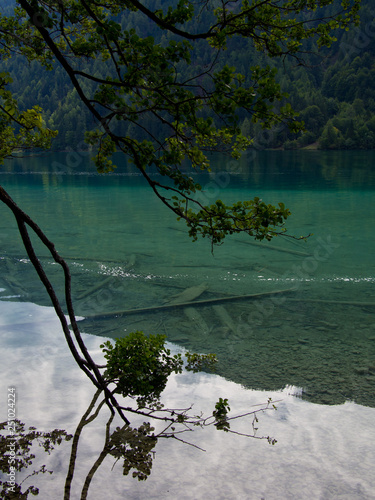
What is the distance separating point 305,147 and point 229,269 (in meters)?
137

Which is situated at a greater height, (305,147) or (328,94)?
(328,94)

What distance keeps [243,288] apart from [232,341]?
3.49 m

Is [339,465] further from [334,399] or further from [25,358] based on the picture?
[25,358]

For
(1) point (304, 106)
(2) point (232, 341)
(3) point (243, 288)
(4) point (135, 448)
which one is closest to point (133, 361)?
(4) point (135, 448)

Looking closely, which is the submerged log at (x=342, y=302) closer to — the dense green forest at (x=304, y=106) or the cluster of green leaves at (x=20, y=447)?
the cluster of green leaves at (x=20, y=447)

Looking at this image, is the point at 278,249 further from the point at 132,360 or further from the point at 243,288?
the point at 132,360

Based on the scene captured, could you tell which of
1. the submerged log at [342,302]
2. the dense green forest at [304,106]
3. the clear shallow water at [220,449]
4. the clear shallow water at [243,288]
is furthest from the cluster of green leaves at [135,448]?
the dense green forest at [304,106]

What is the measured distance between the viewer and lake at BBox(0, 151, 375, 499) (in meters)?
5.08

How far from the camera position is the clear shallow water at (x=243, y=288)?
25.5ft

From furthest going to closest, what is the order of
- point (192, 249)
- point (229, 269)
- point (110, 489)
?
point (192, 249) < point (229, 269) < point (110, 489)

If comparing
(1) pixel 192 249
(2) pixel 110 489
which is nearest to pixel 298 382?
(2) pixel 110 489

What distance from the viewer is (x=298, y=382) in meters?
7.10

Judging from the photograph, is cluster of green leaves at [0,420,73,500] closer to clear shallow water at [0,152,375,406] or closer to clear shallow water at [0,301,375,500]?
clear shallow water at [0,301,375,500]

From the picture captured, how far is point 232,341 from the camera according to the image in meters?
Answer: 8.77
